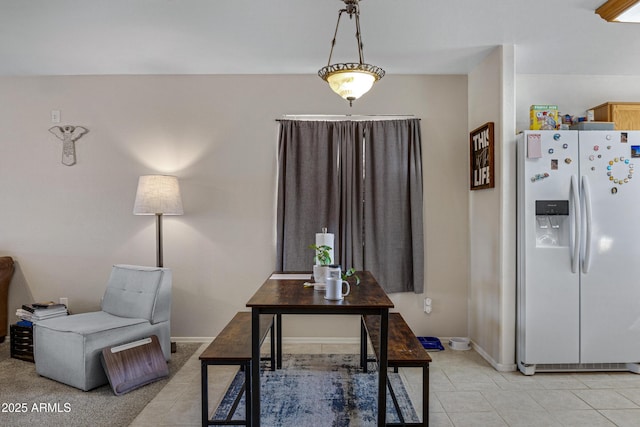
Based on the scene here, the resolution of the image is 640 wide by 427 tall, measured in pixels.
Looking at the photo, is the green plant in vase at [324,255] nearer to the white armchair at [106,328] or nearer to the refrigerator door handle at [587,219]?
the white armchair at [106,328]

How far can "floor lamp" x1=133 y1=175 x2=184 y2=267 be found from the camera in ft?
11.0

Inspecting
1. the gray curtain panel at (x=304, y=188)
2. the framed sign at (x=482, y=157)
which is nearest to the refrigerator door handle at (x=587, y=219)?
the framed sign at (x=482, y=157)

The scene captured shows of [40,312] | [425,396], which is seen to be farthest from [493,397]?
[40,312]

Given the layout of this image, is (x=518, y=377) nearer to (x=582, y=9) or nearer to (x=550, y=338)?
(x=550, y=338)

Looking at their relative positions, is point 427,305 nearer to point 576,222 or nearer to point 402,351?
point 576,222

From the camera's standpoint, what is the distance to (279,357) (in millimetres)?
3125

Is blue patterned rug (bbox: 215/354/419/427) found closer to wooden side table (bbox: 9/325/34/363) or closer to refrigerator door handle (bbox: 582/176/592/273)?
refrigerator door handle (bbox: 582/176/592/273)

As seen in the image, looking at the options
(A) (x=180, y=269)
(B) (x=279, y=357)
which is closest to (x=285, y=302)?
(B) (x=279, y=357)

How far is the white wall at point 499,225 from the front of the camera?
10.2ft

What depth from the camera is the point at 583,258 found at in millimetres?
2988

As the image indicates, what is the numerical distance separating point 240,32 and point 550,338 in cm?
321

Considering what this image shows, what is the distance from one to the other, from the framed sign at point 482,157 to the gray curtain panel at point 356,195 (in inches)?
18.5

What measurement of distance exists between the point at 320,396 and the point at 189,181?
225 cm

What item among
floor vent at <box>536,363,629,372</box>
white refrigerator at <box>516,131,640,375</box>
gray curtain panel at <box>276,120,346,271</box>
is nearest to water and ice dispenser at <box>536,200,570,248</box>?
white refrigerator at <box>516,131,640,375</box>
